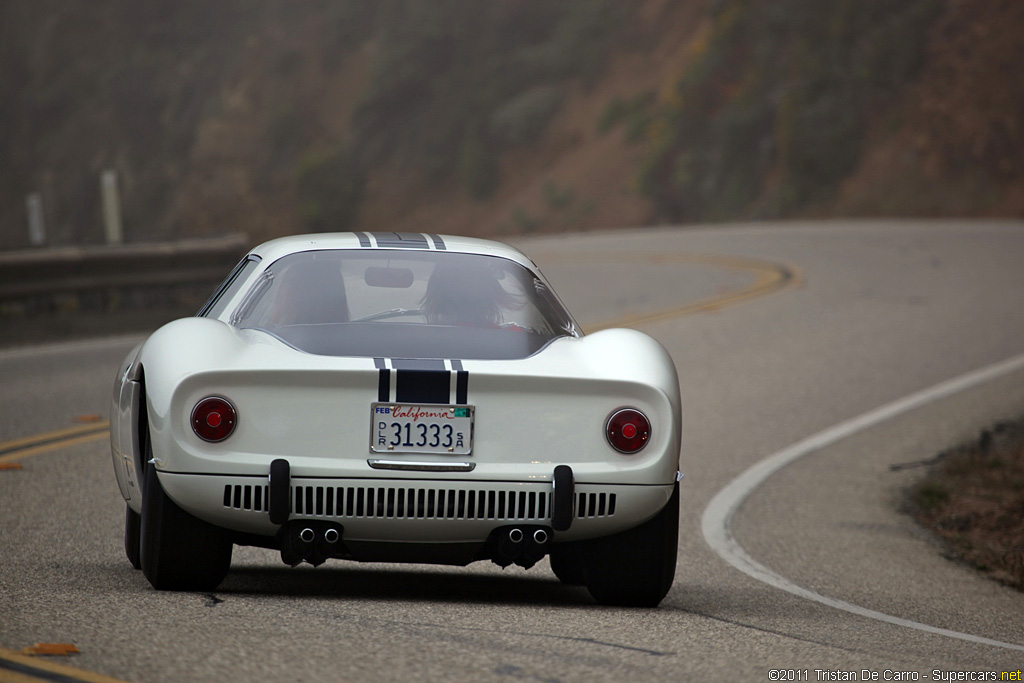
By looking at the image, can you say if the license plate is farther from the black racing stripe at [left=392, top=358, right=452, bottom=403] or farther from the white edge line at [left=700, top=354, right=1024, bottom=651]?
the white edge line at [left=700, top=354, right=1024, bottom=651]


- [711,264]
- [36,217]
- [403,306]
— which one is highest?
[403,306]

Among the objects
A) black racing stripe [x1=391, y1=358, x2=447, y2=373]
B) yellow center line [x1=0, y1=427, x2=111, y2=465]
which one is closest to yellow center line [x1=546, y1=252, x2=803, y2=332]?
yellow center line [x1=0, y1=427, x2=111, y2=465]

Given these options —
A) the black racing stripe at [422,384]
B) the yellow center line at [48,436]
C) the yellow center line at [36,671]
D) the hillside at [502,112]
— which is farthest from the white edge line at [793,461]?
the hillside at [502,112]

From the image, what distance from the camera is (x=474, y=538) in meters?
4.64

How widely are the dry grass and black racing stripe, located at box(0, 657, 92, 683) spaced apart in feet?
15.6

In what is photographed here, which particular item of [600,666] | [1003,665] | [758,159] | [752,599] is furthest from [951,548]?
[758,159]

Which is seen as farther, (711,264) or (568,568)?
(711,264)

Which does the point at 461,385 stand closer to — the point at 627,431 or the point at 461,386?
the point at 461,386

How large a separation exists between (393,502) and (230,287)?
4.71ft

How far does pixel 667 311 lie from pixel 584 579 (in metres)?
11.6

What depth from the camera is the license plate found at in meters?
4.53

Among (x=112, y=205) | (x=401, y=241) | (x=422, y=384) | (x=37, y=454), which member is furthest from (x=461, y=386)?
(x=112, y=205)

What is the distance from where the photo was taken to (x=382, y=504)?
4.52m

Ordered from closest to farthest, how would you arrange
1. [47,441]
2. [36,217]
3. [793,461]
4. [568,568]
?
1. [568,568]
2. [47,441]
3. [793,461]
4. [36,217]
